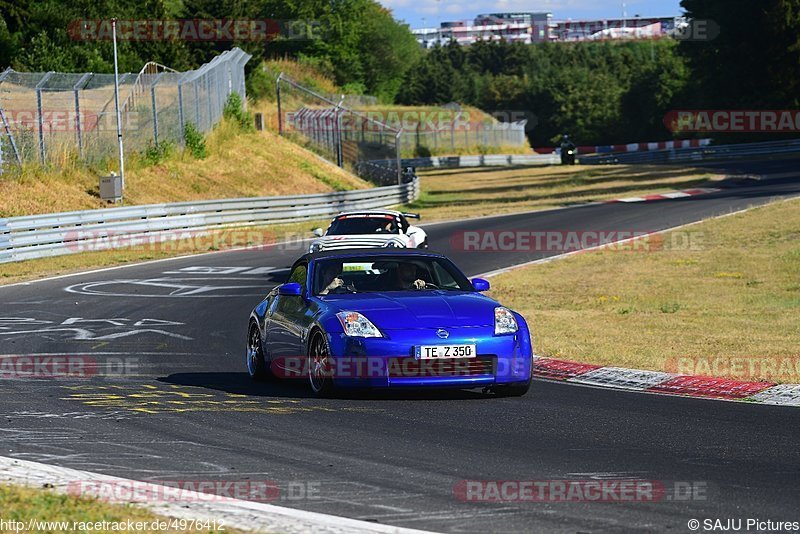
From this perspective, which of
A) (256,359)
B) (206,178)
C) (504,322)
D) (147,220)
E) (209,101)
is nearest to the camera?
(504,322)

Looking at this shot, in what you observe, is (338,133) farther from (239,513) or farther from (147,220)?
(239,513)

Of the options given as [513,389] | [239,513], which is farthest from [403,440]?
[513,389]

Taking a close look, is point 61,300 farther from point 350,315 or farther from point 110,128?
point 110,128

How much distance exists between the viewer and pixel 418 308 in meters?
10.5

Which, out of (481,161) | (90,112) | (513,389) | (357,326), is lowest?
(481,161)

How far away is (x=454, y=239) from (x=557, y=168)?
39972mm

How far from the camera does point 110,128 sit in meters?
37.9

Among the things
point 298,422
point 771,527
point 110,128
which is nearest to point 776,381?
point 298,422

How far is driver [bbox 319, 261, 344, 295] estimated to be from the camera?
11.4 m

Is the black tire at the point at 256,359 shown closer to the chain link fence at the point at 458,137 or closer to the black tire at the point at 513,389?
the black tire at the point at 513,389

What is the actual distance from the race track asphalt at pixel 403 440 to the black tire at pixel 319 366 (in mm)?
146

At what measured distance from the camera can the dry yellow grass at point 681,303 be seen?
13.2 meters

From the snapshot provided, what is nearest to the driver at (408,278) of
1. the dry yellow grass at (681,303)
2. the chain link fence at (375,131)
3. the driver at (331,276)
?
the driver at (331,276)

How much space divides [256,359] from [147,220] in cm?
2051
